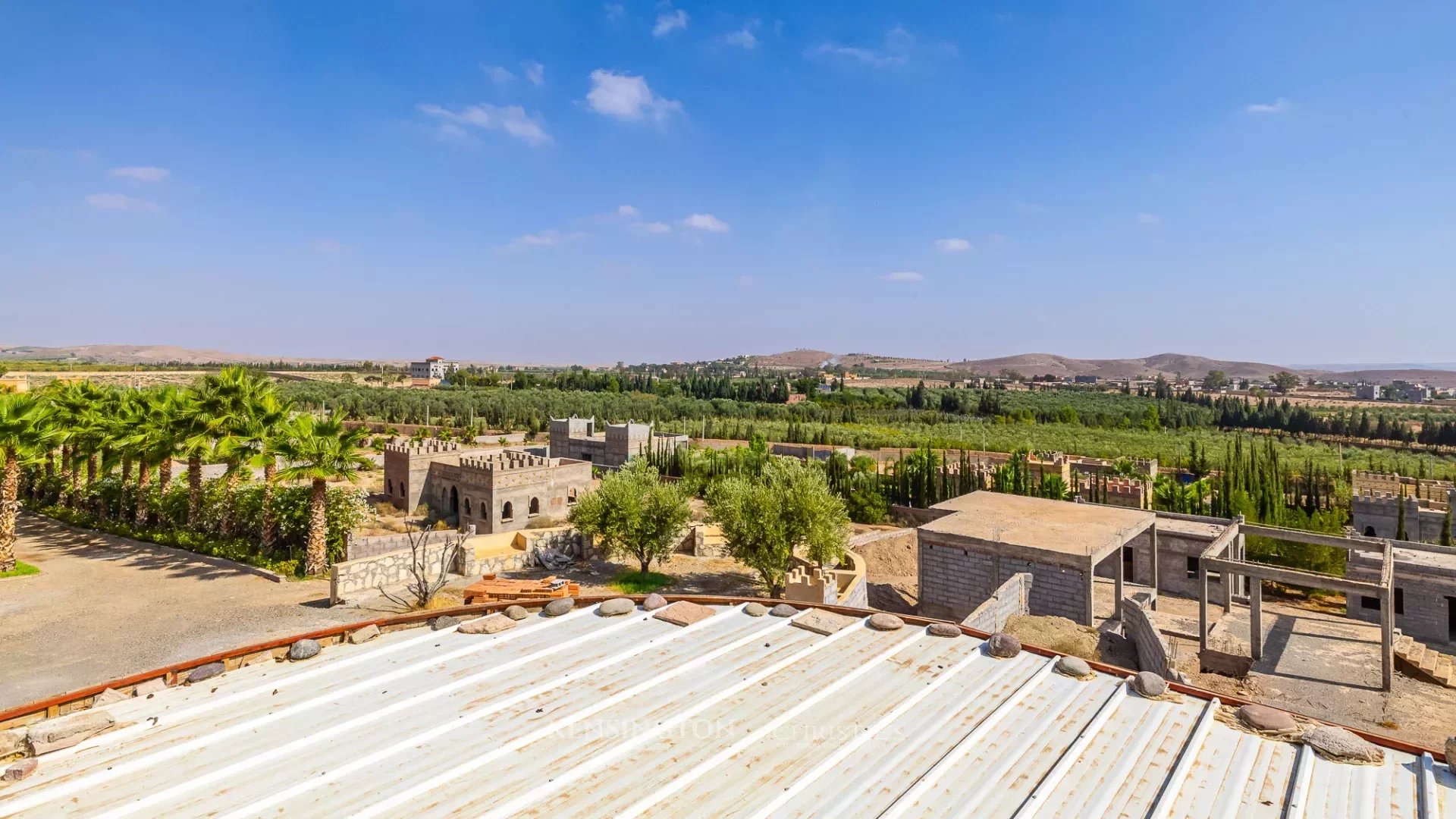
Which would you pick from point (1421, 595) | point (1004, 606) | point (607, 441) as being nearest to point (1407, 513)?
point (1421, 595)

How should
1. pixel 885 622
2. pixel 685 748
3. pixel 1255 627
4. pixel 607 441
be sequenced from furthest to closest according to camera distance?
pixel 607 441, pixel 1255 627, pixel 885 622, pixel 685 748

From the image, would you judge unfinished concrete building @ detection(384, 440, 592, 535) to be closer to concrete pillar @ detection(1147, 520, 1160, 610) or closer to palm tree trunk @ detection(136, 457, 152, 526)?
palm tree trunk @ detection(136, 457, 152, 526)

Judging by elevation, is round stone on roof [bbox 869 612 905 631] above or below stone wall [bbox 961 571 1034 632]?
above

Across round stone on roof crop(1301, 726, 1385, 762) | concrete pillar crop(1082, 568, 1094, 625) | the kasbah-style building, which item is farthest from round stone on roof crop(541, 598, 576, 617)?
the kasbah-style building

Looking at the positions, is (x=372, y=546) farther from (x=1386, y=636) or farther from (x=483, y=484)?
(x=1386, y=636)

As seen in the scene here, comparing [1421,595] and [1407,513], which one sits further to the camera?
[1407,513]

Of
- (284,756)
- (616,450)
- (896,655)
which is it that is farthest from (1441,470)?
(284,756)
